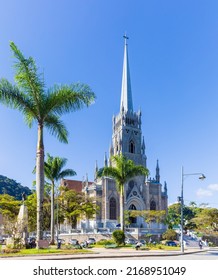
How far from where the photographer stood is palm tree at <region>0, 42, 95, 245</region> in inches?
827

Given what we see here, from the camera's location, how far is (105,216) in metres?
64.6

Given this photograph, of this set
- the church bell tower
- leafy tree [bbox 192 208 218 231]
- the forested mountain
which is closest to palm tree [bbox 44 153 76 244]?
leafy tree [bbox 192 208 218 231]

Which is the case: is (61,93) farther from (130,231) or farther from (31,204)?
(130,231)

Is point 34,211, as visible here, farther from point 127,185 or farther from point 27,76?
point 27,76

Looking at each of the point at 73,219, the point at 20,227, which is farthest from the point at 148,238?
the point at 20,227

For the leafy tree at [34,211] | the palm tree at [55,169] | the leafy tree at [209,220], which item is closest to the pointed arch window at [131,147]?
the leafy tree at [209,220]

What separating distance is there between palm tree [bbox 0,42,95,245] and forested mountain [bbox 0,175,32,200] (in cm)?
9854

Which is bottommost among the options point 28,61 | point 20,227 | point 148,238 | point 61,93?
point 148,238

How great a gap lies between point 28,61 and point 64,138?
5.80 m

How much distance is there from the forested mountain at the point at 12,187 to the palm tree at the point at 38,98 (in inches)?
3880

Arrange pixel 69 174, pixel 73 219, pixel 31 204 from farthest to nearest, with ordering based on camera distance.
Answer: pixel 73 219
pixel 31 204
pixel 69 174

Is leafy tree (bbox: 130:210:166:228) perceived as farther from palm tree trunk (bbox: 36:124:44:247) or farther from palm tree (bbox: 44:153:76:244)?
palm tree trunk (bbox: 36:124:44:247)

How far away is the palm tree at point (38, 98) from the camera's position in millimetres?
21016

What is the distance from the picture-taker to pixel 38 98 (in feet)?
70.8
